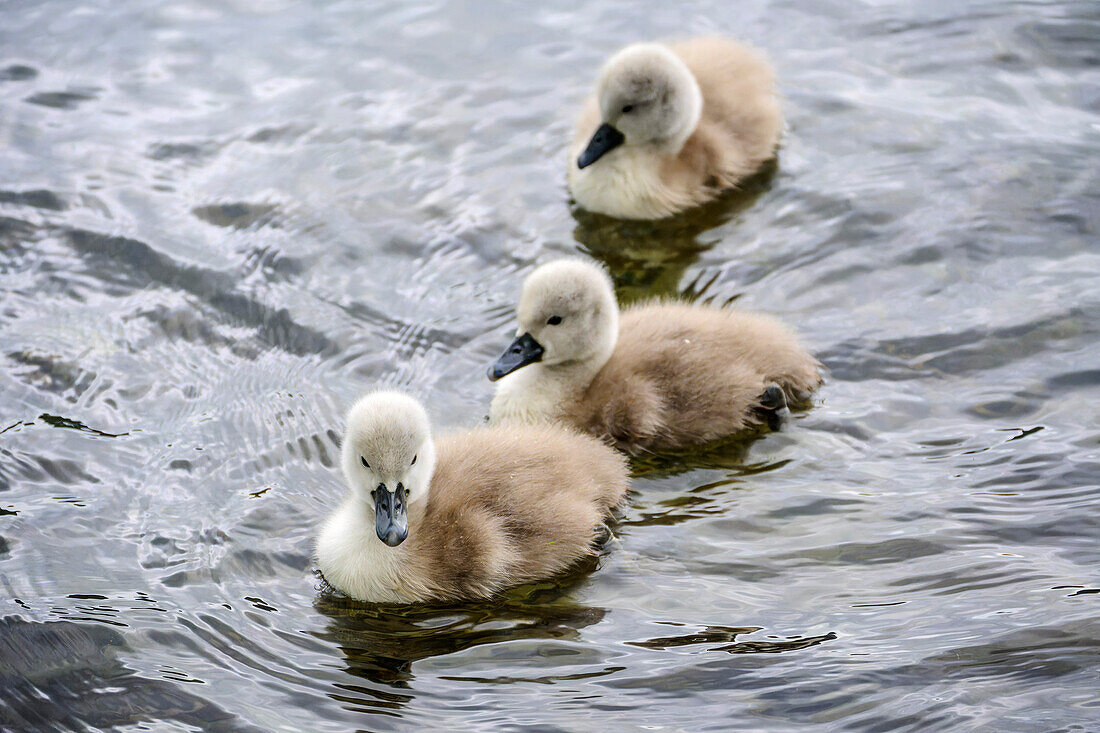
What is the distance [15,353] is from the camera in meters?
5.12

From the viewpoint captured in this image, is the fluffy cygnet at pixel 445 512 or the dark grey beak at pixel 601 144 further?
the dark grey beak at pixel 601 144

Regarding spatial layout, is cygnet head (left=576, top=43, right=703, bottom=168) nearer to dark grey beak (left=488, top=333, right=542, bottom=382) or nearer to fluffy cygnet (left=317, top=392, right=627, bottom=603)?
dark grey beak (left=488, top=333, right=542, bottom=382)

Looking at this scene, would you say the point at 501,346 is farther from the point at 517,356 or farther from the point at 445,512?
the point at 445,512

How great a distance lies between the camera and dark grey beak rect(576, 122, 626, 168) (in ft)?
19.8

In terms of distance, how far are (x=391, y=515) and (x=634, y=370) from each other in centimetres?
124

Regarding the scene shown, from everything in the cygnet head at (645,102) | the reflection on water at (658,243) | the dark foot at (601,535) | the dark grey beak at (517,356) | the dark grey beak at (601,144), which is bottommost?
the dark foot at (601,535)

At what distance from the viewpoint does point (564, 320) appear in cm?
459

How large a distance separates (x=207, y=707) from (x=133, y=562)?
0.74 metres

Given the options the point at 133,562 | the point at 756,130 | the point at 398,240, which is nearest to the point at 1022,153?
the point at 756,130

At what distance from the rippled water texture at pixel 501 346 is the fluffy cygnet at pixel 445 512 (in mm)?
103

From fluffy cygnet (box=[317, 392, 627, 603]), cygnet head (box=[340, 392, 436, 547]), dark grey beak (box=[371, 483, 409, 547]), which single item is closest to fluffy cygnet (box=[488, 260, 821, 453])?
fluffy cygnet (box=[317, 392, 627, 603])

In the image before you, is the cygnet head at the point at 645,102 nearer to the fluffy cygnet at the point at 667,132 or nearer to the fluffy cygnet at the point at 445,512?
the fluffy cygnet at the point at 667,132

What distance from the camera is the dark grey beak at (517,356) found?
4652 mm

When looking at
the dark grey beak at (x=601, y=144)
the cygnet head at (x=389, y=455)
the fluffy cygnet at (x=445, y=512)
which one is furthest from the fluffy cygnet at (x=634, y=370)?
the dark grey beak at (x=601, y=144)
